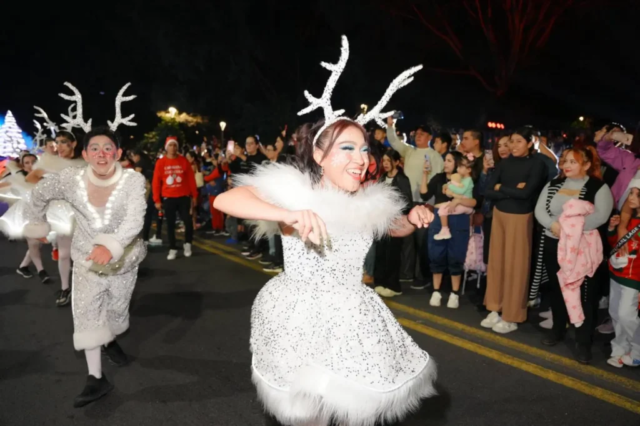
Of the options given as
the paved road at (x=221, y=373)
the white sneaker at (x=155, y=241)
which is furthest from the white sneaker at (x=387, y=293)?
the white sneaker at (x=155, y=241)

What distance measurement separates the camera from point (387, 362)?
2.42 meters

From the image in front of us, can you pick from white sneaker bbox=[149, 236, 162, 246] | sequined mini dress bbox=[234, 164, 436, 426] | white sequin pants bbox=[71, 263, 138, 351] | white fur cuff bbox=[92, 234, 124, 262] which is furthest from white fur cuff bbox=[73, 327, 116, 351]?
white sneaker bbox=[149, 236, 162, 246]

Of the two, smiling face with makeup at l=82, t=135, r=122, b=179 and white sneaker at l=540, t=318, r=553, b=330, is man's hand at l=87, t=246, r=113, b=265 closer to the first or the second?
smiling face with makeup at l=82, t=135, r=122, b=179

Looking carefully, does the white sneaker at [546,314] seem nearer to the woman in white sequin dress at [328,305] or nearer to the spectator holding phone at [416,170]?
the spectator holding phone at [416,170]

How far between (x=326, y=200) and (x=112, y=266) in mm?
2471

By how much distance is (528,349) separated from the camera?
482cm

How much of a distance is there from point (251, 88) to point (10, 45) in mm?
14262

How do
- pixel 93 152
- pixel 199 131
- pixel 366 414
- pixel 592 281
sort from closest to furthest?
pixel 366 414 → pixel 93 152 → pixel 592 281 → pixel 199 131

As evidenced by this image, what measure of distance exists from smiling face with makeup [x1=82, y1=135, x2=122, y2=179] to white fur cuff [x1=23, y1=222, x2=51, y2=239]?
61 centimetres

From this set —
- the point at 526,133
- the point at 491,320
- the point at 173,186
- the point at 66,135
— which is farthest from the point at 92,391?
the point at 173,186

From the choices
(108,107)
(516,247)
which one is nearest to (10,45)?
(108,107)

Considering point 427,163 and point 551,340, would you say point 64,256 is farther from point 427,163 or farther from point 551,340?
point 551,340

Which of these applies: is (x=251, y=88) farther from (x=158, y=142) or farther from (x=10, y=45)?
(x=10, y=45)

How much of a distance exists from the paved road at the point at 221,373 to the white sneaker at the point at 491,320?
0.49 ft
